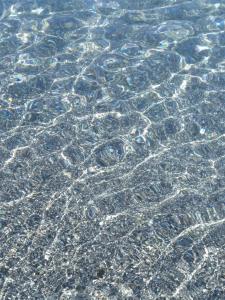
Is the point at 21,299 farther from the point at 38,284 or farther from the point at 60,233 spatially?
the point at 60,233

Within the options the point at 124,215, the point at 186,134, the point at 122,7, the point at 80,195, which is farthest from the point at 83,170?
the point at 122,7

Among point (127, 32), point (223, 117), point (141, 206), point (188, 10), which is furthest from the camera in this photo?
point (188, 10)

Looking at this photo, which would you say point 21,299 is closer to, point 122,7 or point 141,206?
point 141,206

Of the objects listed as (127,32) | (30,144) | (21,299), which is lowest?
(21,299)

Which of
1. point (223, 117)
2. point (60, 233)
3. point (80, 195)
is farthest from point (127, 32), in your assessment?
point (60, 233)

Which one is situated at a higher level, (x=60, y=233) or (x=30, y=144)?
(x=30, y=144)

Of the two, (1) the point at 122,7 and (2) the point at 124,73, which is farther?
(1) the point at 122,7

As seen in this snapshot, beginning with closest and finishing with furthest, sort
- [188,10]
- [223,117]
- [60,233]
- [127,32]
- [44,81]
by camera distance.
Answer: [60,233], [223,117], [44,81], [127,32], [188,10]
